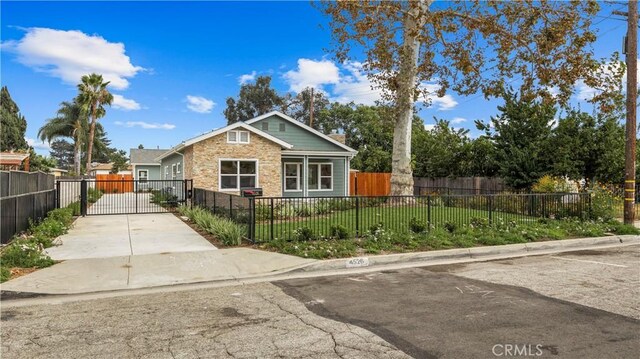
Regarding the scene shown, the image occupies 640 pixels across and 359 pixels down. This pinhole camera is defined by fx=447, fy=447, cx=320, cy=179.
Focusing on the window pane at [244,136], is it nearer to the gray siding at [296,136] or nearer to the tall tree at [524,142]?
the gray siding at [296,136]

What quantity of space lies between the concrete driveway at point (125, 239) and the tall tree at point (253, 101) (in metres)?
43.1

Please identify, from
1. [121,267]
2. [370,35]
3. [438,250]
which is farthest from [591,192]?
[121,267]

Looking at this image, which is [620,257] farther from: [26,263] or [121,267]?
[26,263]

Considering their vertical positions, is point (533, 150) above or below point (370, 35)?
below

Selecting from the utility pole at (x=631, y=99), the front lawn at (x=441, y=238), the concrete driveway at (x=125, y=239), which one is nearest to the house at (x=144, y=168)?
the concrete driveway at (x=125, y=239)

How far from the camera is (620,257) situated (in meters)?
9.62

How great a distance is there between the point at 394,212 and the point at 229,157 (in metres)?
11.7

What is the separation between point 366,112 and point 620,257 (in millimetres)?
40199

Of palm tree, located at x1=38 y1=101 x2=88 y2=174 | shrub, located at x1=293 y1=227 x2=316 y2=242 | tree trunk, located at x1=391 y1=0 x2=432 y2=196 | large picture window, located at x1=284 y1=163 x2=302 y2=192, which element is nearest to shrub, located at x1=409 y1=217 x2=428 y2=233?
shrub, located at x1=293 y1=227 x2=316 y2=242

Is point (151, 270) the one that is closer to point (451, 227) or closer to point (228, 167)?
point (451, 227)

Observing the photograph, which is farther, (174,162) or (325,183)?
(174,162)

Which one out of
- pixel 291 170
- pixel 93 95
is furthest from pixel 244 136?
pixel 93 95

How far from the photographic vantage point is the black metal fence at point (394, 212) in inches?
433

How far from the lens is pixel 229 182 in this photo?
22.2 m
